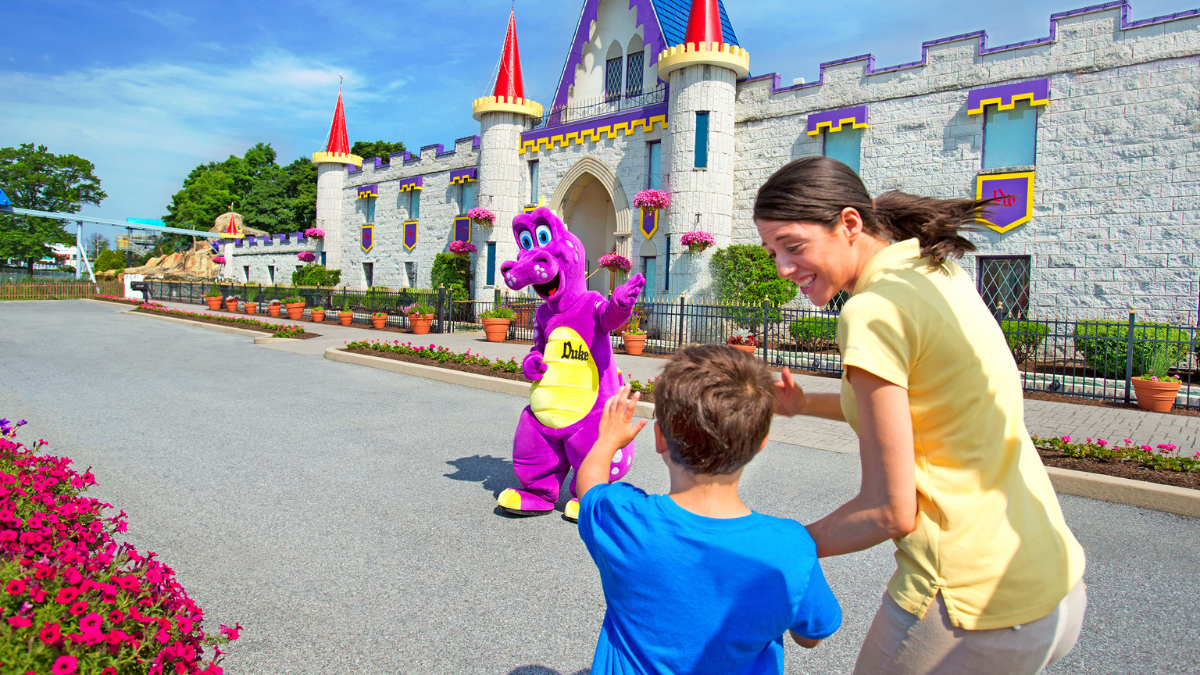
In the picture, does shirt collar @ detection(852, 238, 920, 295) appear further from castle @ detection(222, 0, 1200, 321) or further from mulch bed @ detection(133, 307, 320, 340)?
mulch bed @ detection(133, 307, 320, 340)

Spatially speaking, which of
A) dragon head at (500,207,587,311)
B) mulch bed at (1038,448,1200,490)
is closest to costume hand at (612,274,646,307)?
dragon head at (500,207,587,311)

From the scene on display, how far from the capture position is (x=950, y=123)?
14.7 metres

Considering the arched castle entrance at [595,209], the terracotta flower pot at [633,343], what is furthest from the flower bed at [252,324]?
the terracotta flower pot at [633,343]

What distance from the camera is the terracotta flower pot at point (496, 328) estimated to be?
56.2 ft

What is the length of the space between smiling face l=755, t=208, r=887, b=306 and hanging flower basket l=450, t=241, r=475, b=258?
72.2 ft

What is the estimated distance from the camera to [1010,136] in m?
14.0

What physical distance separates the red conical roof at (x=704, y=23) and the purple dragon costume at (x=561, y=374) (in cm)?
1438

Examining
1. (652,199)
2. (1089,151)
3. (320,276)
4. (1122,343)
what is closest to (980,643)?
(1122,343)

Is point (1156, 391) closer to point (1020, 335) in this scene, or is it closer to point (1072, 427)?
point (1072, 427)

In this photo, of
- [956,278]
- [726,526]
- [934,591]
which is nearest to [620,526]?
[726,526]

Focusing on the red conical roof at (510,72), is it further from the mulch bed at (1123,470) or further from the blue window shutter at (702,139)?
the mulch bed at (1123,470)

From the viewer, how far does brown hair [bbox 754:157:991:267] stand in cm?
145

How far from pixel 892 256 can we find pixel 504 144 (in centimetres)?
2227

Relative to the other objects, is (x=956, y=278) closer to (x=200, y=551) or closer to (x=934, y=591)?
(x=934, y=591)
